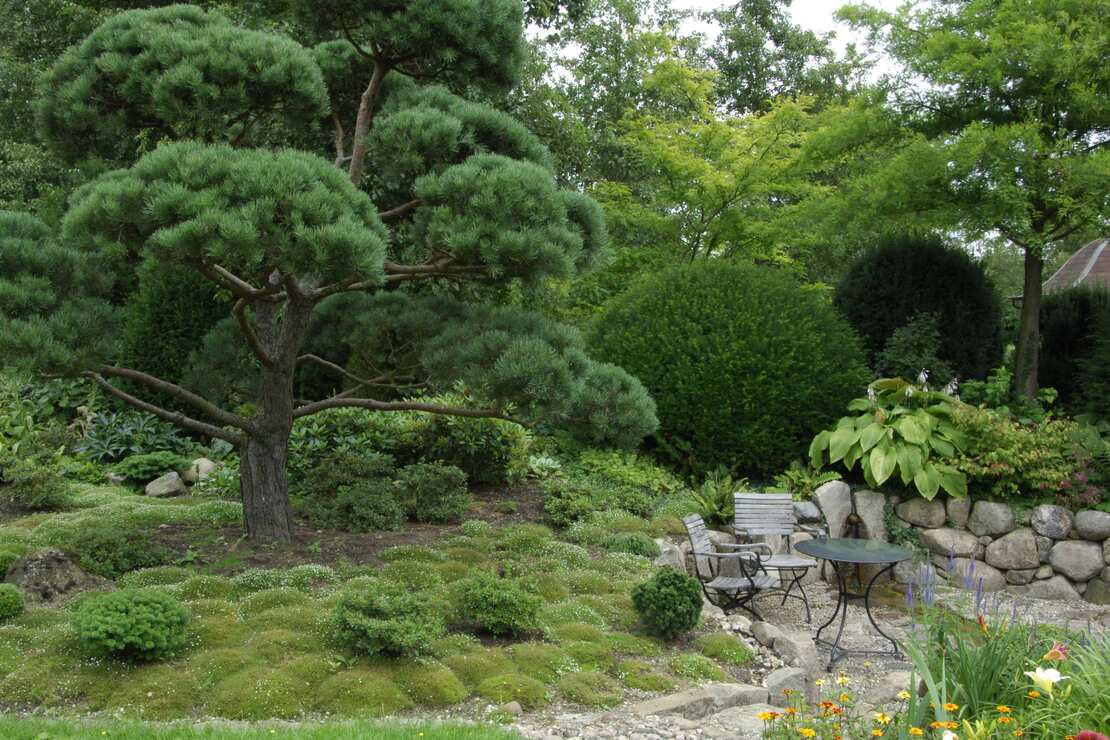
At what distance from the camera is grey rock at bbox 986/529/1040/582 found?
748 cm

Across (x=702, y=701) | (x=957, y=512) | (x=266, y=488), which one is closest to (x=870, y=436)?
(x=957, y=512)

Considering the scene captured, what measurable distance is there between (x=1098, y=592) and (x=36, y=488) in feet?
28.4

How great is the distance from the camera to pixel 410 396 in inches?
360

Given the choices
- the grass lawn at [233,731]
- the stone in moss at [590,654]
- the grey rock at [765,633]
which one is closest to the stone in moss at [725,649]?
the grey rock at [765,633]

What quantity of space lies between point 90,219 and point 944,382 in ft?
26.7

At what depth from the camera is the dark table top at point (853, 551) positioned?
5.79 metres

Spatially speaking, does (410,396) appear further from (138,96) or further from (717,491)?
(138,96)

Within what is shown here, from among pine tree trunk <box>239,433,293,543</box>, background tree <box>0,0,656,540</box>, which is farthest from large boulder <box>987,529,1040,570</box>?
pine tree trunk <box>239,433,293,543</box>

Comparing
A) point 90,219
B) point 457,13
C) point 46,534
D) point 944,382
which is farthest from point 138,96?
point 944,382

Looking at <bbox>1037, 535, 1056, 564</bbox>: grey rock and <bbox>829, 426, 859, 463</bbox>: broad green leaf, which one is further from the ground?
<bbox>829, 426, 859, 463</bbox>: broad green leaf

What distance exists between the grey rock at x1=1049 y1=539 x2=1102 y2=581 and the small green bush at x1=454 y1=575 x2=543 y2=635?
4.95m

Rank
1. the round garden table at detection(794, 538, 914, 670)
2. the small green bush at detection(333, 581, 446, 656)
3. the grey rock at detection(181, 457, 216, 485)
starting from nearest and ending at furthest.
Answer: the small green bush at detection(333, 581, 446, 656) → the round garden table at detection(794, 538, 914, 670) → the grey rock at detection(181, 457, 216, 485)

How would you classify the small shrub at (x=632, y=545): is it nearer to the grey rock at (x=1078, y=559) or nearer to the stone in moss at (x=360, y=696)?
the stone in moss at (x=360, y=696)

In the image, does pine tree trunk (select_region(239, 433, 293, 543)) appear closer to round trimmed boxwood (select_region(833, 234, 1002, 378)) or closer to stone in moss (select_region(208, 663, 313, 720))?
stone in moss (select_region(208, 663, 313, 720))
